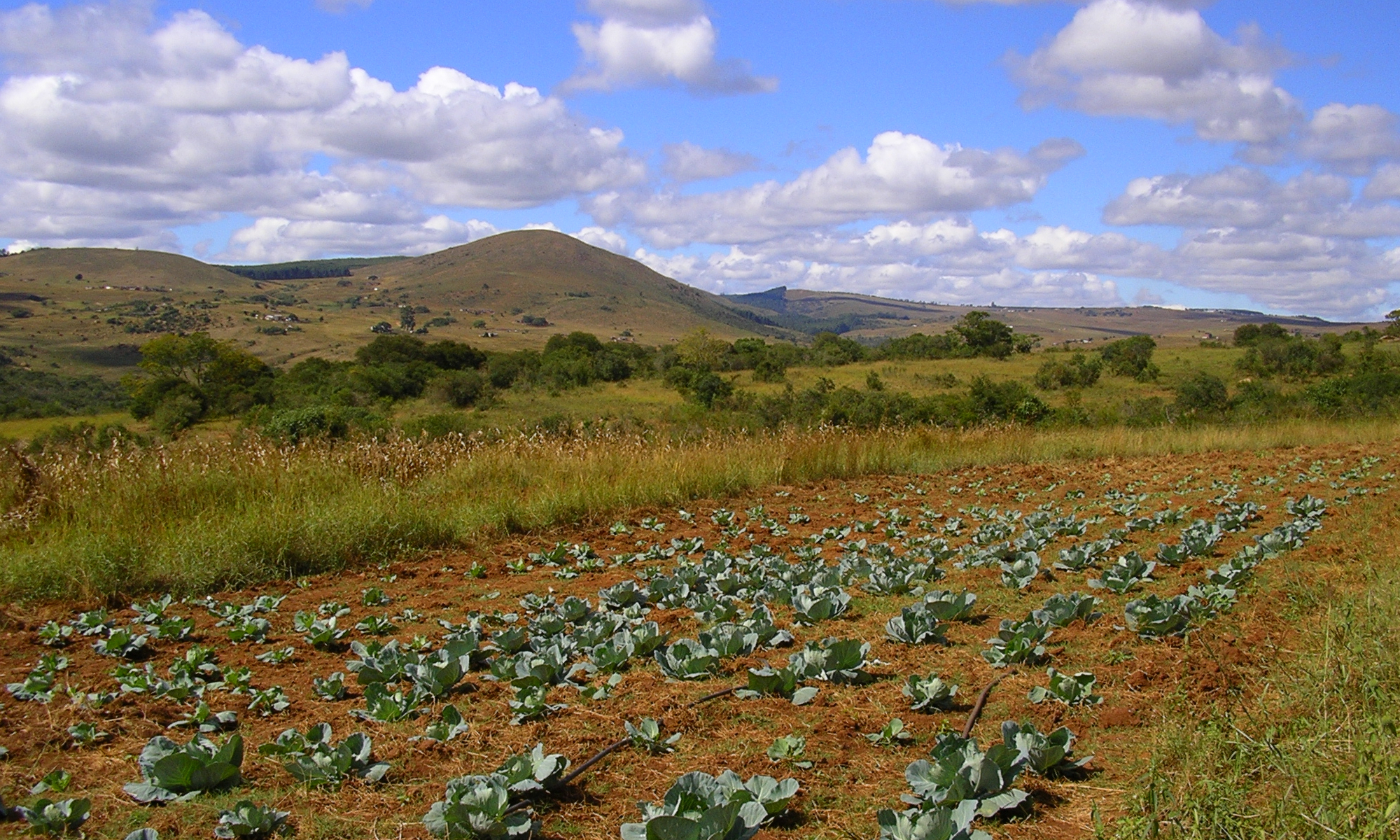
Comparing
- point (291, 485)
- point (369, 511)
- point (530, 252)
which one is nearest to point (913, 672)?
point (369, 511)

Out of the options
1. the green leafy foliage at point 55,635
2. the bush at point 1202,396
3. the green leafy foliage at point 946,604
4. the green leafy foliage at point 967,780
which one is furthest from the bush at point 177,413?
the bush at point 1202,396

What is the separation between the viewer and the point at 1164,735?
2.69 meters

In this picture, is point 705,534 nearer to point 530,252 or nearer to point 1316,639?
point 1316,639

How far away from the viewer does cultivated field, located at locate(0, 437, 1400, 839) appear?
2.58 meters

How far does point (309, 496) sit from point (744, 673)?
5.01 meters

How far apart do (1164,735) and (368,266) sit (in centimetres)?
19505

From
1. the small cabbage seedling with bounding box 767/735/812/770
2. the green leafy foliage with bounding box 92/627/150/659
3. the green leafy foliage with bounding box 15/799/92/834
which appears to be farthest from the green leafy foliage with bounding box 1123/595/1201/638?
the green leafy foliage with bounding box 92/627/150/659

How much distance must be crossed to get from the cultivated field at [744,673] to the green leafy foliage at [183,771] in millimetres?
15

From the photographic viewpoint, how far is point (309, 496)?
294 inches

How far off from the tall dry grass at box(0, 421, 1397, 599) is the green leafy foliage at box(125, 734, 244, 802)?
332 cm

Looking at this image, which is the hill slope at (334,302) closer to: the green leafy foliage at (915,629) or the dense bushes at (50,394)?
the dense bushes at (50,394)

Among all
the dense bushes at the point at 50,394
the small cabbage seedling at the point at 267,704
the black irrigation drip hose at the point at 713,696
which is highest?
the black irrigation drip hose at the point at 713,696

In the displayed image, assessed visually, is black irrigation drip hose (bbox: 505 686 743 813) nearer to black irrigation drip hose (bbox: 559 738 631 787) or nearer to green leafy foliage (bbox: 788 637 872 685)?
black irrigation drip hose (bbox: 559 738 631 787)

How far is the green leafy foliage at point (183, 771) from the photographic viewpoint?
2.76m
